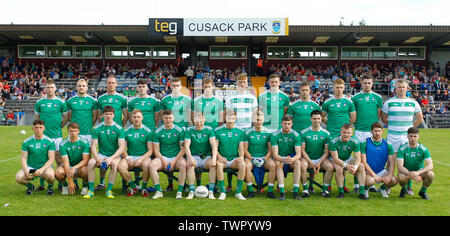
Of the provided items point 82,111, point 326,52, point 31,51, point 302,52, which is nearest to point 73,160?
point 82,111

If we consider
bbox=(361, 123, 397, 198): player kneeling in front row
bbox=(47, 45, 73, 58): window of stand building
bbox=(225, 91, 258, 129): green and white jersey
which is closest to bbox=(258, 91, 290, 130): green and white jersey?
bbox=(225, 91, 258, 129): green and white jersey

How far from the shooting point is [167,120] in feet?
19.9

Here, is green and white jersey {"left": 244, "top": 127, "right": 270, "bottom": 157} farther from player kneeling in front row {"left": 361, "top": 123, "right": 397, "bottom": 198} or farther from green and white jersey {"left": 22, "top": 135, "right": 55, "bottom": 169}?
green and white jersey {"left": 22, "top": 135, "right": 55, "bottom": 169}

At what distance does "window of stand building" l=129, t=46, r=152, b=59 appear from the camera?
27.6 meters

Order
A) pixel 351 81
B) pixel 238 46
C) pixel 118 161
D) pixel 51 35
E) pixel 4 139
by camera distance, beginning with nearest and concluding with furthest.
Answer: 1. pixel 118 161
2. pixel 4 139
3. pixel 351 81
4. pixel 51 35
5. pixel 238 46

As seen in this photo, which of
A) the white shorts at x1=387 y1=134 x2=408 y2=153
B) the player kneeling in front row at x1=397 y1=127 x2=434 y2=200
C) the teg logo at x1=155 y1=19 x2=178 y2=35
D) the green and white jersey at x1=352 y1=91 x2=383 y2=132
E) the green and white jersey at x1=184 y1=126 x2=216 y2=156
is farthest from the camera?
the teg logo at x1=155 y1=19 x2=178 y2=35

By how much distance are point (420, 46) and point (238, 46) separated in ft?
46.2

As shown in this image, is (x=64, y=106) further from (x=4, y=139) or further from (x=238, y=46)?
(x=238, y=46)

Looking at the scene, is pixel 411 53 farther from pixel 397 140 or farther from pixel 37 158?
pixel 37 158

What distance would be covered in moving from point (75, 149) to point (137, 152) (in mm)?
1038

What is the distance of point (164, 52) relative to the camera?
27688mm

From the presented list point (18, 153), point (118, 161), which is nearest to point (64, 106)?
point (118, 161)

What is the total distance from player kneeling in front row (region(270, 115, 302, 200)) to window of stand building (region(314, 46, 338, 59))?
75.8ft

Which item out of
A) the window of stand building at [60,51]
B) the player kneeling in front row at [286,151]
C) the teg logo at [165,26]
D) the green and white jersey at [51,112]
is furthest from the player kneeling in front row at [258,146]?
the window of stand building at [60,51]
